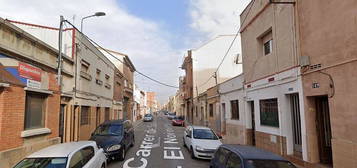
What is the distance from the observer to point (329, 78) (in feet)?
22.9

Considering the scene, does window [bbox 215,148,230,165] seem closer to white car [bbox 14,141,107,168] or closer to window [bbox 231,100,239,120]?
white car [bbox 14,141,107,168]

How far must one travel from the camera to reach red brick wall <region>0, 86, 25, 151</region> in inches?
273

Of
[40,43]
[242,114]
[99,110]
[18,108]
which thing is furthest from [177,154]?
[99,110]

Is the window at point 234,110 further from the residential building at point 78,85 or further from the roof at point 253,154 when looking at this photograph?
the residential building at point 78,85

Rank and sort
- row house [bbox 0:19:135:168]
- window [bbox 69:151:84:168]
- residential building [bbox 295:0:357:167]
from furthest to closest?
1. row house [bbox 0:19:135:168]
2. residential building [bbox 295:0:357:167]
3. window [bbox 69:151:84:168]

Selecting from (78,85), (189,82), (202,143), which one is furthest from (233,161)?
(189,82)

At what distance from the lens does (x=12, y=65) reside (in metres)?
7.43

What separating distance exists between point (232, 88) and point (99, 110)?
10.7 m

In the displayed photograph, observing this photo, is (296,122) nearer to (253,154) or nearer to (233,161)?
(253,154)

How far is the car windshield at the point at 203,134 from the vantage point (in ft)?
38.9

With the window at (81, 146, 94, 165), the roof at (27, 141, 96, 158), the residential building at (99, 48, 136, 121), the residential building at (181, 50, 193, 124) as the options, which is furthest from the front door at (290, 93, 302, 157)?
the residential building at (181, 50, 193, 124)

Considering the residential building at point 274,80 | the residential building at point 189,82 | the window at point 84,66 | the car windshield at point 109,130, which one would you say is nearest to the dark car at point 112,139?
the car windshield at point 109,130

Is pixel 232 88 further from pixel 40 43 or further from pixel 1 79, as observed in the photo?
Result: pixel 1 79

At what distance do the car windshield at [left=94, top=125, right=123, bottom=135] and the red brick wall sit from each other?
3.80m
